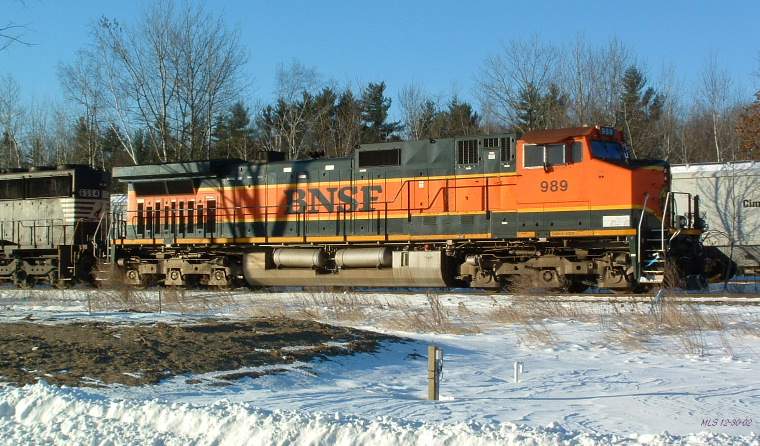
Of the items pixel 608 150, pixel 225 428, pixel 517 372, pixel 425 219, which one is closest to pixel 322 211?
pixel 425 219

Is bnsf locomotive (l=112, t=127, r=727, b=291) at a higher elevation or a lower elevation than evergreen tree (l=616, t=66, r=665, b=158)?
lower

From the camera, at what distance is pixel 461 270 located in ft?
62.0

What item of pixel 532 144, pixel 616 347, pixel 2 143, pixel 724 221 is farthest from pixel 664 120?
pixel 2 143

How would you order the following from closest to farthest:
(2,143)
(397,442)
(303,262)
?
(397,442) < (303,262) < (2,143)

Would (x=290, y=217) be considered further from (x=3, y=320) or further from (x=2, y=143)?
(x=2, y=143)

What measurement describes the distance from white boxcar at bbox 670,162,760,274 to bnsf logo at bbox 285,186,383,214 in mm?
11356

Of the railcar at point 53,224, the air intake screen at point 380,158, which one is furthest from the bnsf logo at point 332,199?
the railcar at point 53,224

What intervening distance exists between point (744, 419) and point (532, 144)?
12.2 m

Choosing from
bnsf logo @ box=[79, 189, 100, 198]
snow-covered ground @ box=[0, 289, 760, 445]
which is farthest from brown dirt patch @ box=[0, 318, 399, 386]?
bnsf logo @ box=[79, 189, 100, 198]

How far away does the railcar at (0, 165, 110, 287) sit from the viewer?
79.9 ft

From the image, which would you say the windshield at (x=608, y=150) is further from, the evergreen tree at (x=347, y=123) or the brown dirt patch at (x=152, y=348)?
the evergreen tree at (x=347, y=123)

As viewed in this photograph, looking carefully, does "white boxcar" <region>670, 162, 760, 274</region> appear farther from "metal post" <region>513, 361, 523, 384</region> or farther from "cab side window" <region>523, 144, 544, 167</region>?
"metal post" <region>513, 361, 523, 384</region>

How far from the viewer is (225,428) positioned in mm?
5531

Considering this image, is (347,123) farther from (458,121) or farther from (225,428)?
(225,428)
